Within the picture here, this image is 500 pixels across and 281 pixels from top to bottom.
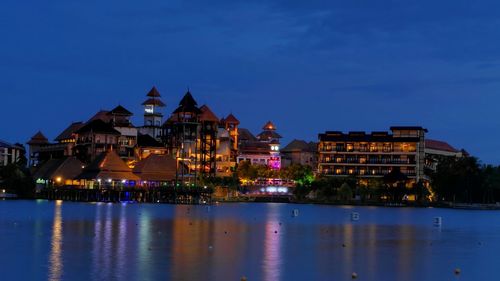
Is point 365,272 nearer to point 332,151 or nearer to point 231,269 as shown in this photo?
point 231,269

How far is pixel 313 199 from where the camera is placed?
554 ft

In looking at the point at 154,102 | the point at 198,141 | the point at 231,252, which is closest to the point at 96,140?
the point at 198,141

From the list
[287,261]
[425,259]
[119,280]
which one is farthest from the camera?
[425,259]

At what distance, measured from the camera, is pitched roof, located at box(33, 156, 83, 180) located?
5792 inches

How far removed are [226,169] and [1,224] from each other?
11545 cm

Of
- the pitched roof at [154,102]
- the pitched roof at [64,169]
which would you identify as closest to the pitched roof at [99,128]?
the pitched roof at [64,169]

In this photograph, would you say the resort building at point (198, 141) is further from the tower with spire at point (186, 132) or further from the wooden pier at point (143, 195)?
the wooden pier at point (143, 195)

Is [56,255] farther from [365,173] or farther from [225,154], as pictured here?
[225,154]

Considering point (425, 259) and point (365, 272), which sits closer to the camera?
point (365, 272)

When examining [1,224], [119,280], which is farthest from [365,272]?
[1,224]

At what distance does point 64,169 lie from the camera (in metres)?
148

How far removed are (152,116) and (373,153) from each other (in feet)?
177

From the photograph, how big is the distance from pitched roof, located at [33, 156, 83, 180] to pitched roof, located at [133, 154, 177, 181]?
37.3ft

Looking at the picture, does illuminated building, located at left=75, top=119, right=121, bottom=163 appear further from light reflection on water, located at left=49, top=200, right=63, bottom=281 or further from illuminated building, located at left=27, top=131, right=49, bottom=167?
light reflection on water, located at left=49, top=200, right=63, bottom=281
